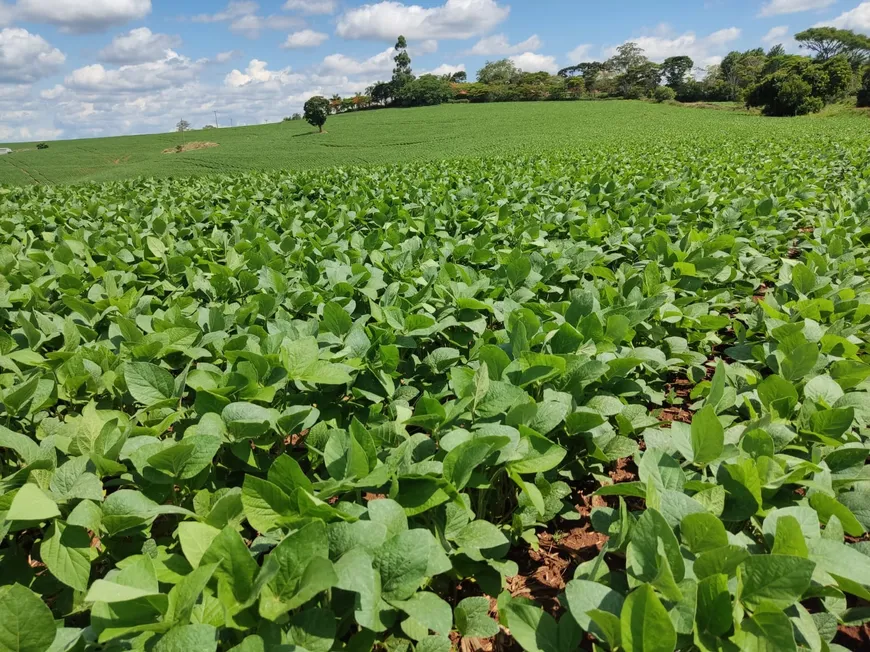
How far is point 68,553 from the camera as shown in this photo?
1.48 metres

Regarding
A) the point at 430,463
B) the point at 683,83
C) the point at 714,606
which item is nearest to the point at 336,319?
the point at 430,463

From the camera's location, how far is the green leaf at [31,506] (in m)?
1.22

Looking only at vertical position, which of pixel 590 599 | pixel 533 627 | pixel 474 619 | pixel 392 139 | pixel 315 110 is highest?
pixel 315 110

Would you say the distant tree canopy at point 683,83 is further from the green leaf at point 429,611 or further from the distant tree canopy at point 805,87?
the green leaf at point 429,611

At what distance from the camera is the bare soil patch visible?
54.6 metres

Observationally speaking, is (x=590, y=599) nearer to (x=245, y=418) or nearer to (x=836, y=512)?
(x=836, y=512)

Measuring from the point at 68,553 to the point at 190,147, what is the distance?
6477cm

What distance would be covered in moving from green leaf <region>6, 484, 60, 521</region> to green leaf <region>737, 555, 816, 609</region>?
1810mm

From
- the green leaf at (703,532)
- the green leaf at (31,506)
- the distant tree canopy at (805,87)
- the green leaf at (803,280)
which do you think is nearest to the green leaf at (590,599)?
the green leaf at (703,532)

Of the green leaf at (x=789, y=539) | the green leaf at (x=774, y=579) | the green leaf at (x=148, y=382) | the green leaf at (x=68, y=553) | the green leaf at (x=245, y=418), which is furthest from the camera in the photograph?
the green leaf at (x=148, y=382)

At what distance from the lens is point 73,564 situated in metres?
1.48

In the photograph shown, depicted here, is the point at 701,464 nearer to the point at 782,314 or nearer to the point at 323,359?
the point at 323,359

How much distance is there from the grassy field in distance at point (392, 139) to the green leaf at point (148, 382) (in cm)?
2952

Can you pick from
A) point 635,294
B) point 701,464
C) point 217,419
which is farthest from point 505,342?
point 217,419
